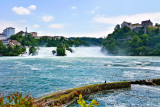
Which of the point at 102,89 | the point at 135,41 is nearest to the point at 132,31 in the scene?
the point at 135,41

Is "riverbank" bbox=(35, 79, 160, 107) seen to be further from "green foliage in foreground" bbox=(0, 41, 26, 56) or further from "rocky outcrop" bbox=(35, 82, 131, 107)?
"green foliage in foreground" bbox=(0, 41, 26, 56)

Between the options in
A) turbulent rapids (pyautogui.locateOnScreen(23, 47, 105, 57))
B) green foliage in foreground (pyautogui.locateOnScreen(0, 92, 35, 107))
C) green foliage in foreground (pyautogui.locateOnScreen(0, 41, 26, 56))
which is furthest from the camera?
green foliage in foreground (pyautogui.locateOnScreen(0, 41, 26, 56))

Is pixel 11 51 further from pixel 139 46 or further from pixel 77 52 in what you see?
pixel 139 46

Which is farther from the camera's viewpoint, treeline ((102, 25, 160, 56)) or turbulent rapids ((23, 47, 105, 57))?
treeline ((102, 25, 160, 56))

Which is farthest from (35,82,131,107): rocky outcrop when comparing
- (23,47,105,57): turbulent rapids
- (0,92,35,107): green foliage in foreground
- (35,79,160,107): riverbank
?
(23,47,105,57): turbulent rapids

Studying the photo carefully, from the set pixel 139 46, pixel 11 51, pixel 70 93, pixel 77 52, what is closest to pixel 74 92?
pixel 70 93

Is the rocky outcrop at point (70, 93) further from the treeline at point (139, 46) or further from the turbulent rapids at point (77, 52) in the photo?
the treeline at point (139, 46)

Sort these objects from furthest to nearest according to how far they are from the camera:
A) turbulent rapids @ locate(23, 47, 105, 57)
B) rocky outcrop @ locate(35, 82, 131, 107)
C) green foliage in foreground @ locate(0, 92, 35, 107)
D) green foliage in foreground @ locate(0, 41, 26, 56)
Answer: green foliage in foreground @ locate(0, 41, 26, 56) < turbulent rapids @ locate(23, 47, 105, 57) < rocky outcrop @ locate(35, 82, 131, 107) < green foliage in foreground @ locate(0, 92, 35, 107)

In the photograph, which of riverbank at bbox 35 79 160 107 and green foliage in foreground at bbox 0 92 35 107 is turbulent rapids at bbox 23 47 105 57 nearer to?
riverbank at bbox 35 79 160 107

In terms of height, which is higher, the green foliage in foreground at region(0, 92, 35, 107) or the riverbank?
the green foliage in foreground at region(0, 92, 35, 107)

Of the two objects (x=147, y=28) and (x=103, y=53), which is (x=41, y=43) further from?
(x=147, y=28)

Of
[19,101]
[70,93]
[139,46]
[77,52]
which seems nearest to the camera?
[19,101]

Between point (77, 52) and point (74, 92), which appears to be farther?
point (77, 52)

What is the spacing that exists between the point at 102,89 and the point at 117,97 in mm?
2291
